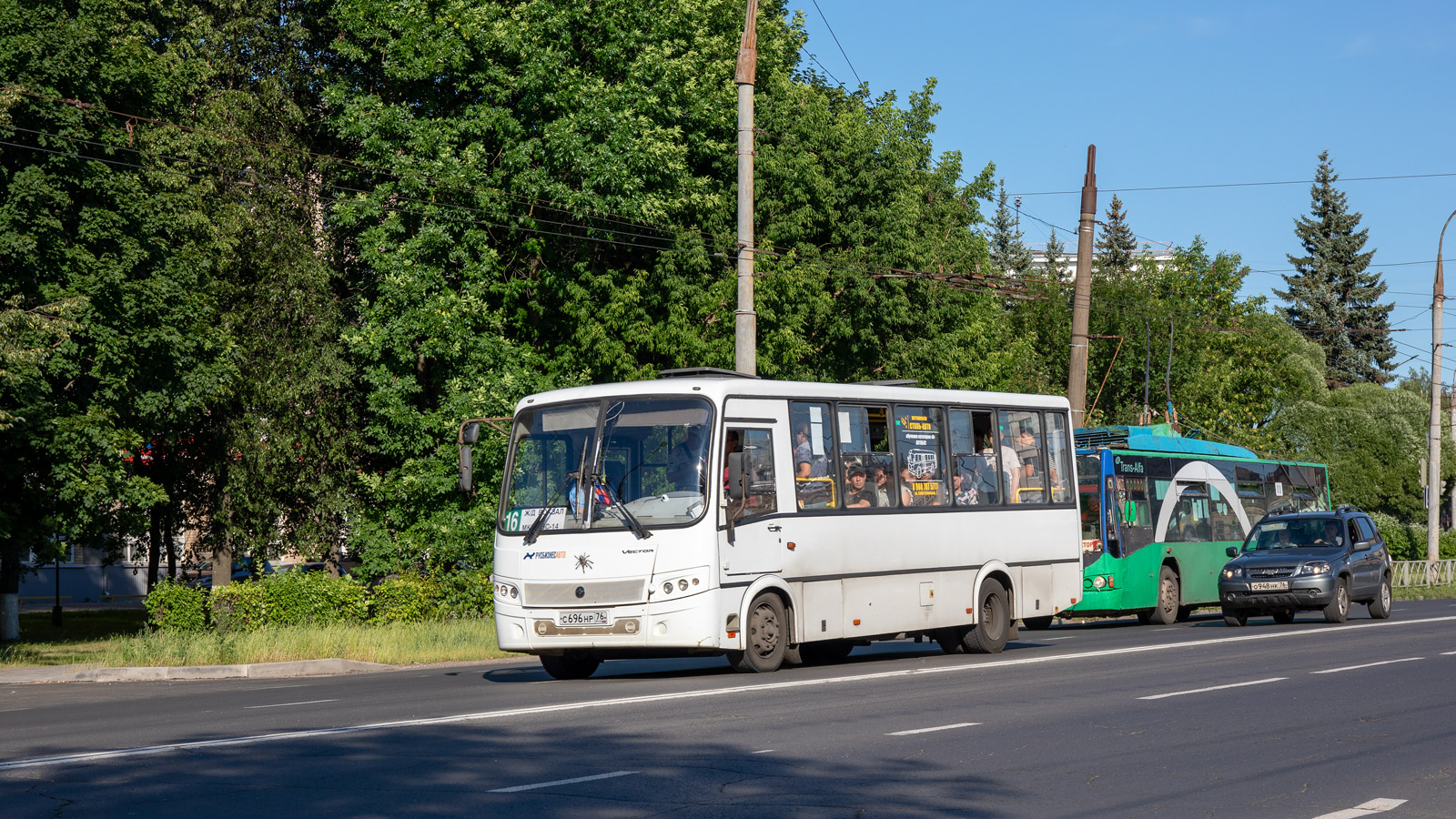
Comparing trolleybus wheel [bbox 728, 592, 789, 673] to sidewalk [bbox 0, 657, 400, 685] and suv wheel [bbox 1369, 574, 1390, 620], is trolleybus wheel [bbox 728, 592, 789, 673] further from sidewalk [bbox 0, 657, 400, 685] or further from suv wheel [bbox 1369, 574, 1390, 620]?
suv wheel [bbox 1369, 574, 1390, 620]

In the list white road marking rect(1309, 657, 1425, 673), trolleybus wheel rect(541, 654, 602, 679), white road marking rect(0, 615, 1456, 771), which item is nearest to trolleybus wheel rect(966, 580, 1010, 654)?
white road marking rect(0, 615, 1456, 771)

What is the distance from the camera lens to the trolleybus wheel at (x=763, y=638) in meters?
15.7

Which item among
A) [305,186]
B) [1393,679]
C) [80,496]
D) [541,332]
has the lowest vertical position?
[1393,679]

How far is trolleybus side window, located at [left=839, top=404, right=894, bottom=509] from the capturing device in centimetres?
1706

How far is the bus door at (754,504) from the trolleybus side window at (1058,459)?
549cm

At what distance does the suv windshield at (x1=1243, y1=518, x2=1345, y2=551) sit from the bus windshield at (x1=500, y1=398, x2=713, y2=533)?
537 inches

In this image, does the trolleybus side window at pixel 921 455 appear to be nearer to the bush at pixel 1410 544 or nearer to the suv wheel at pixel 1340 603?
the suv wheel at pixel 1340 603

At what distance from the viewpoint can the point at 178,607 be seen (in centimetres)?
2741

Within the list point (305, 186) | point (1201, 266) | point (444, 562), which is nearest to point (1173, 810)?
point (444, 562)

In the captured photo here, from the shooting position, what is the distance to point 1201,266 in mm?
68812

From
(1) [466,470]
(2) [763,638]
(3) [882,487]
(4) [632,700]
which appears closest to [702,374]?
(3) [882,487]

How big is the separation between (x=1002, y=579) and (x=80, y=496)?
58.9 ft

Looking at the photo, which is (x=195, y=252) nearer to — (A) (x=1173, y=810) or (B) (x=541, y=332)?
(B) (x=541, y=332)

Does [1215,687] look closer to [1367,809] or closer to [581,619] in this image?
[581,619]
